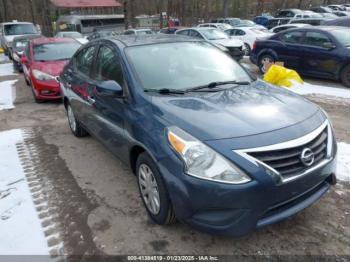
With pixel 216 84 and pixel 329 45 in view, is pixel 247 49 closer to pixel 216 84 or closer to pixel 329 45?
pixel 329 45

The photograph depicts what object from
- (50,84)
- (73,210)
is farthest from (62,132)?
(73,210)

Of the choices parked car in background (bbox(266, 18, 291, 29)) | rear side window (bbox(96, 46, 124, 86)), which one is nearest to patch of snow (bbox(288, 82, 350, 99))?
rear side window (bbox(96, 46, 124, 86))

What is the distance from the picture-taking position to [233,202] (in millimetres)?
2273

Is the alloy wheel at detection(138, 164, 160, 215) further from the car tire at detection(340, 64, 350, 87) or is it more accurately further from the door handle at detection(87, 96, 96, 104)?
the car tire at detection(340, 64, 350, 87)

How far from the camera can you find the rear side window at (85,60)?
4.34m

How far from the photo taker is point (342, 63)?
8281 mm

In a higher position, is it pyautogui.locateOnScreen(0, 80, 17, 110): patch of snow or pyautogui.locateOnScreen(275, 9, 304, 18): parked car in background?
pyautogui.locateOnScreen(275, 9, 304, 18): parked car in background

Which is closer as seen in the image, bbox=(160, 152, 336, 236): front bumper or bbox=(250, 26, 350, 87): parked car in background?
bbox=(160, 152, 336, 236): front bumper

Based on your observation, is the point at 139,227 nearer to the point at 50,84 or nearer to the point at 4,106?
the point at 50,84

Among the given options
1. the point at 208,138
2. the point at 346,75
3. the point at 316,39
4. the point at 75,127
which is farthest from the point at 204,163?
the point at 316,39

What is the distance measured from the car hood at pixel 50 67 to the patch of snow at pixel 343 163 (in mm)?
6320

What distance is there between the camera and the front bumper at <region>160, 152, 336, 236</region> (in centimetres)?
227

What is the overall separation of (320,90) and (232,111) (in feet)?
20.8

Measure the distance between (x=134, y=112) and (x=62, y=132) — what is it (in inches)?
130
